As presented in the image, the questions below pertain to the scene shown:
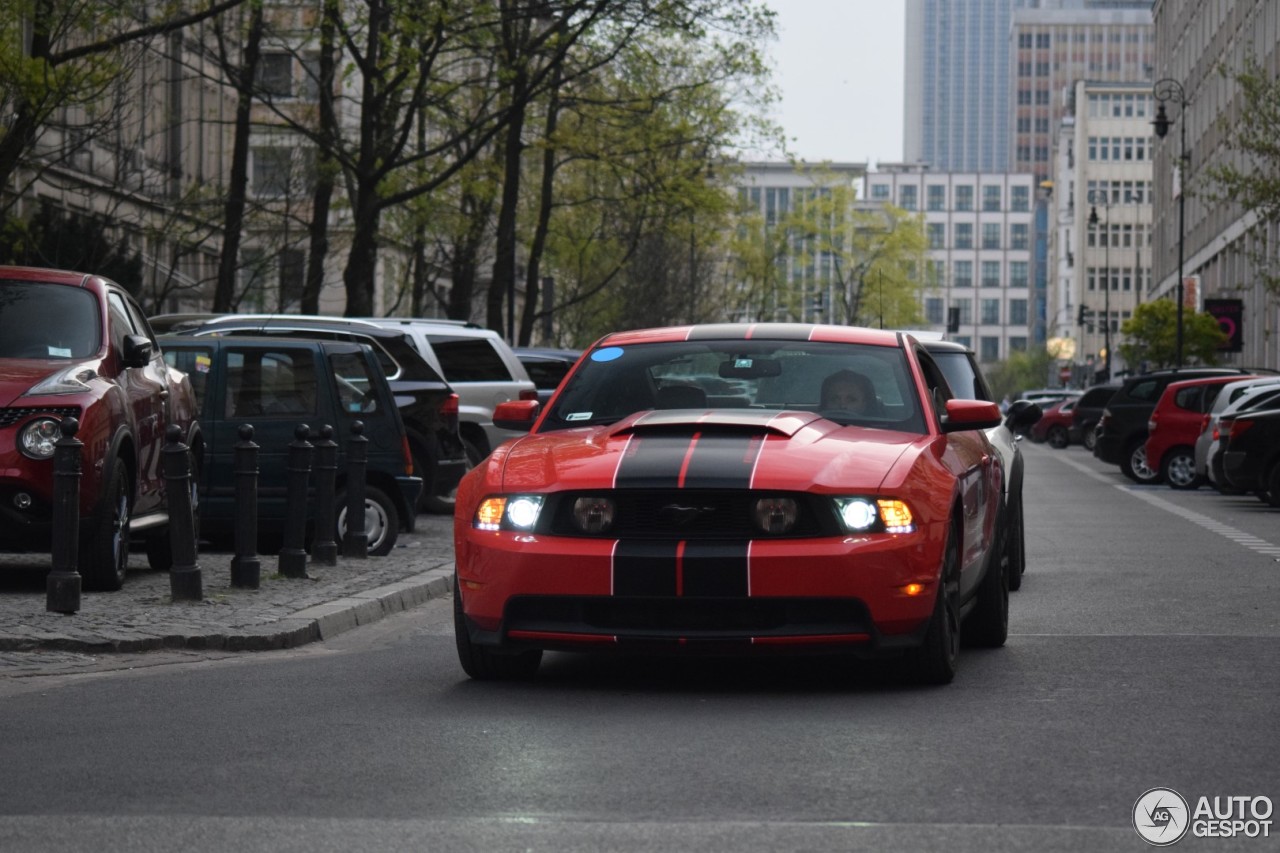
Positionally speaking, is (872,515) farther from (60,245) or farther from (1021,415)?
(60,245)

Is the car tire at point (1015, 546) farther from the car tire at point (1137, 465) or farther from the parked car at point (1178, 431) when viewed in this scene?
the car tire at point (1137, 465)

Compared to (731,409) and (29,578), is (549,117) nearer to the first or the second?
(29,578)

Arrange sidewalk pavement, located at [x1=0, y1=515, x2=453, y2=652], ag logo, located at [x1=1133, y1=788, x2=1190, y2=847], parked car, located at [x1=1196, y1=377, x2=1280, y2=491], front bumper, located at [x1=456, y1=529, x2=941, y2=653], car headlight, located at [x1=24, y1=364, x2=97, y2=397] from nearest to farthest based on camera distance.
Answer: ag logo, located at [x1=1133, y1=788, x2=1190, y2=847]
front bumper, located at [x1=456, y1=529, x2=941, y2=653]
sidewalk pavement, located at [x1=0, y1=515, x2=453, y2=652]
car headlight, located at [x1=24, y1=364, x2=97, y2=397]
parked car, located at [x1=1196, y1=377, x2=1280, y2=491]

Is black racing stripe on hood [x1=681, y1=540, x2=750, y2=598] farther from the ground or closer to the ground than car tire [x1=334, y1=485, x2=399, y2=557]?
farther from the ground

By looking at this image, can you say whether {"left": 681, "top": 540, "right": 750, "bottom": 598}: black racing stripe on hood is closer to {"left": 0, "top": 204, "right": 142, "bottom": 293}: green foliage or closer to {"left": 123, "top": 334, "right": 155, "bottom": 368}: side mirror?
{"left": 123, "top": 334, "right": 155, "bottom": 368}: side mirror

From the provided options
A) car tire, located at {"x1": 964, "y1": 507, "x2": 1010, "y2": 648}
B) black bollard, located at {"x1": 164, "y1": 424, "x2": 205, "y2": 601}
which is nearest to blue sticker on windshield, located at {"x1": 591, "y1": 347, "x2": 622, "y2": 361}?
car tire, located at {"x1": 964, "y1": 507, "x2": 1010, "y2": 648}

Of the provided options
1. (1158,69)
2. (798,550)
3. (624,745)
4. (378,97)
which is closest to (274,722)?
(624,745)

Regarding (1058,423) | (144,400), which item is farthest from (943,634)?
(1058,423)

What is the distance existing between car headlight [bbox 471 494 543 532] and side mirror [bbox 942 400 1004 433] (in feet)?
6.59

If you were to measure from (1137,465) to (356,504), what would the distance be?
21.4 meters

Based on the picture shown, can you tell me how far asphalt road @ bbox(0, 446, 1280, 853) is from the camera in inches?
224

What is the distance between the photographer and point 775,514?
26.8ft

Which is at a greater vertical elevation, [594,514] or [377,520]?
[594,514]

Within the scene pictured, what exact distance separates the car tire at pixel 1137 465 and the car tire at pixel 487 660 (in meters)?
26.0
